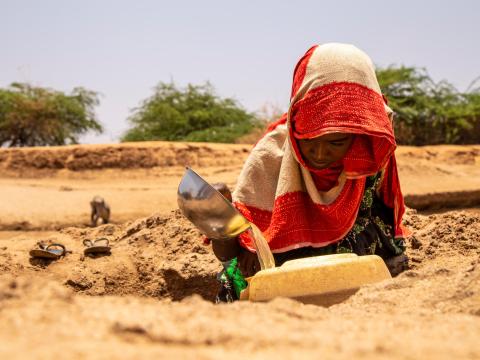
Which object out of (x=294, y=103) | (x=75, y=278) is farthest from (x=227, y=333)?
(x=75, y=278)

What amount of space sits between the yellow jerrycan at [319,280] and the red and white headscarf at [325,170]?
0.68 metres

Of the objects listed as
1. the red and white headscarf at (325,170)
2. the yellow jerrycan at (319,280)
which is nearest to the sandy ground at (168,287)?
the yellow jerrycan at (319,280)

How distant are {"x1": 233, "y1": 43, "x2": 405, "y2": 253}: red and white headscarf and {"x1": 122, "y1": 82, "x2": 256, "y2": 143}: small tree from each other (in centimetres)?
1101

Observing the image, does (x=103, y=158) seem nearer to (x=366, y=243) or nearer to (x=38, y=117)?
(x=38, y=117)

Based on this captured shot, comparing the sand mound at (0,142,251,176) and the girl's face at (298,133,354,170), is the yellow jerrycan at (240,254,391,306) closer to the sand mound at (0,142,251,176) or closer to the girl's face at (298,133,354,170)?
the girl's face at (298,133,354,170)

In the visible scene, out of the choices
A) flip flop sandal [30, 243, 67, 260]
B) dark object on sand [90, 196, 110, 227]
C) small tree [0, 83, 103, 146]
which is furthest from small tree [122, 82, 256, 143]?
flip flop sandal [30, 243, 67, 260]

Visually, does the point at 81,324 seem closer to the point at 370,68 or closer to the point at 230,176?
the point at 370,68

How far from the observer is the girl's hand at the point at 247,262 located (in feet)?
10.6

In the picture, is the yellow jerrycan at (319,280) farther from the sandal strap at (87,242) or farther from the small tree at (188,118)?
the small tree at (188,118)

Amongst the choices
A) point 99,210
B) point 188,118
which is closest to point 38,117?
point 188,118

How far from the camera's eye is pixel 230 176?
9641 millimetres

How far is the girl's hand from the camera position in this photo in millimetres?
3221

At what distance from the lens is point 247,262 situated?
127 inches

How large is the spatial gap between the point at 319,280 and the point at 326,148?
821mm
